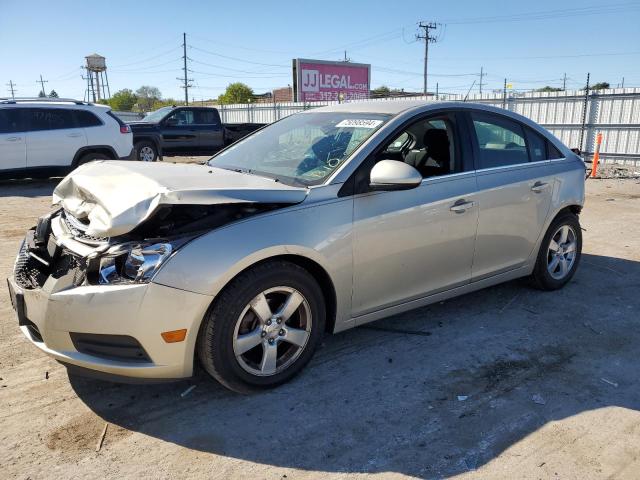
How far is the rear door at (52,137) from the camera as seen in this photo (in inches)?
428

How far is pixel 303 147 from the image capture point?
13.0 ft

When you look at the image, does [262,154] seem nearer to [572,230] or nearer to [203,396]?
[203,396]

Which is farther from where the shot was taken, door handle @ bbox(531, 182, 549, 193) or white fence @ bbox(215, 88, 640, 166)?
white fence @ bbox(215, 88, 640, 166)

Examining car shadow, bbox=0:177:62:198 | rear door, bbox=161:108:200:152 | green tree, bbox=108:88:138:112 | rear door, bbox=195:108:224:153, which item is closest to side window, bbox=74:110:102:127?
car shadow, bbox=0:177:62:198

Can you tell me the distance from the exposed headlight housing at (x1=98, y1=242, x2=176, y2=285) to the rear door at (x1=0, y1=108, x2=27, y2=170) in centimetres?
947

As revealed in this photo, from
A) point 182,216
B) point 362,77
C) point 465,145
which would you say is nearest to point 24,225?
point 182,216

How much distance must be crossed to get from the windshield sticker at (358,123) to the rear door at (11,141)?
9.21 meters

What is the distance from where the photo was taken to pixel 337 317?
11.3 ft

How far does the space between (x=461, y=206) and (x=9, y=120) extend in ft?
33.4

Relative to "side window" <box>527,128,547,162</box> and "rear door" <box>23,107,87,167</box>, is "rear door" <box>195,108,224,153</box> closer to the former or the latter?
"rear door" <box>23,107,87,167</box>

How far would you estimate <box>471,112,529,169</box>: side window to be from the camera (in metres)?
4.24

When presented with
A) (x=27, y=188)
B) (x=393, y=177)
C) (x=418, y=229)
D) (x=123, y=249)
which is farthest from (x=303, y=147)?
(x=27, y=188)

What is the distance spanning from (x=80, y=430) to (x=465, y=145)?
3.23 m

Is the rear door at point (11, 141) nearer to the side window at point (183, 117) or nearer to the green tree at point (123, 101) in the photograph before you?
the side window at point (183, 117)
